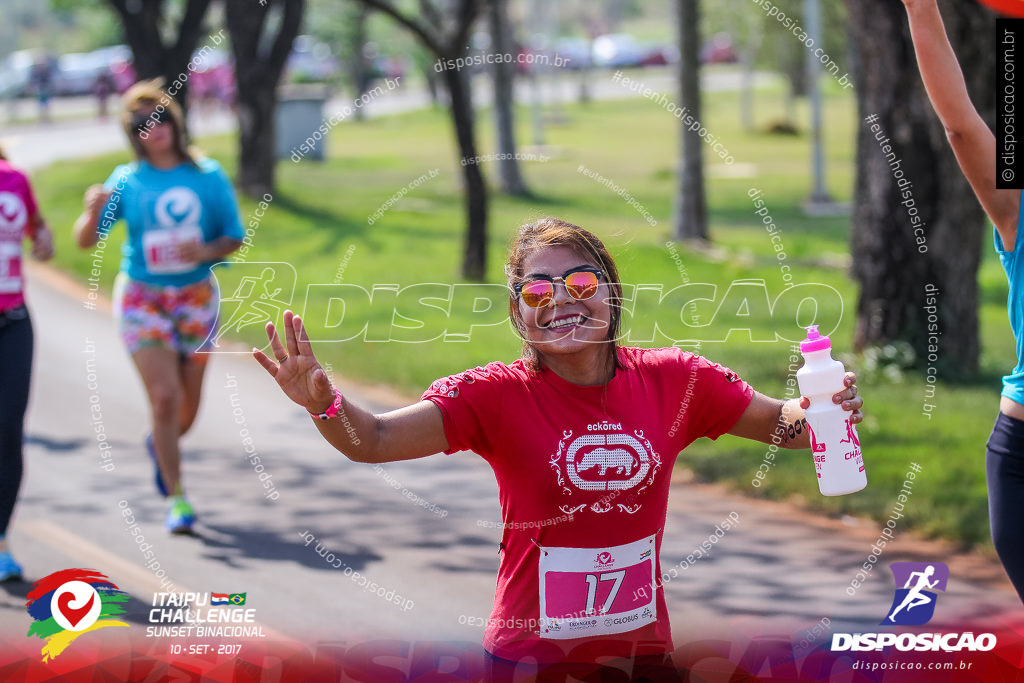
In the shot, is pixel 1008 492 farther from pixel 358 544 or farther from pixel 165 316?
pixel 165 316


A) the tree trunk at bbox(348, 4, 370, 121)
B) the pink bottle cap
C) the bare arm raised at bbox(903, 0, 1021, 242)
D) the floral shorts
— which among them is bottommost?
the pink bottle cap

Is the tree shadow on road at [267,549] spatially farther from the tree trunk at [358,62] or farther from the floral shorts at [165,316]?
the tree trunk at [358,62]

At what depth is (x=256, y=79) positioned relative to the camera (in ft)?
58.1

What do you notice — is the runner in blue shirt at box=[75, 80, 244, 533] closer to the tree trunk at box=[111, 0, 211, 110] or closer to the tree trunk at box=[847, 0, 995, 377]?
the tree trunk at box=[847, 0, 995, 377]

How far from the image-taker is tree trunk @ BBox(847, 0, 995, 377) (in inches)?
345

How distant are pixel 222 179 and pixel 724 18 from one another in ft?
105

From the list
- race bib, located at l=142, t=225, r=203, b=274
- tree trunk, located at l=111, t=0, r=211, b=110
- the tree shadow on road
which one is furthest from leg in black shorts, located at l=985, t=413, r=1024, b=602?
tree trunk, located at l=111, t=0, r=211, b=110

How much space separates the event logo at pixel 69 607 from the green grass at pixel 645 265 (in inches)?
97.4

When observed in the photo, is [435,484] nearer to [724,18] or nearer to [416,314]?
[416,314]

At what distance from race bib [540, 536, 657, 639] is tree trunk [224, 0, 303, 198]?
13626 millimetres

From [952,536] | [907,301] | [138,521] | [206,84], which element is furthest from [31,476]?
[206,84]

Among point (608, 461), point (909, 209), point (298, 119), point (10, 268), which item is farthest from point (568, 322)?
point (298, 119)

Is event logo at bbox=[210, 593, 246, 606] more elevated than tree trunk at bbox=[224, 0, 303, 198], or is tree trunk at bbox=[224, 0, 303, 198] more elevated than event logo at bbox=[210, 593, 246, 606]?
tree trunk at bbox=[224, 0, 303, 198]

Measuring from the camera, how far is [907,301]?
9.16 meters
